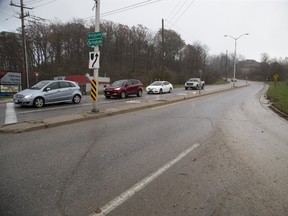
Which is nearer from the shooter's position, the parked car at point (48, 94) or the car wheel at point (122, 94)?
the parked car at point (48, 94)

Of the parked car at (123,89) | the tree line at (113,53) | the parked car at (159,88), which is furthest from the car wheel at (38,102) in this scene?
the tree line at (113,53)

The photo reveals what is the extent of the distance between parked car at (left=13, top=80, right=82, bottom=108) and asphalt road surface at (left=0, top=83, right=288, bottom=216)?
6886 mm

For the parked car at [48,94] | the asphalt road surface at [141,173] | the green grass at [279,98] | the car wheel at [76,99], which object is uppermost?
the parked car at [48,94]

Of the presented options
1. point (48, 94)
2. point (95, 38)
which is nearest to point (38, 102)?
point (48, 94)

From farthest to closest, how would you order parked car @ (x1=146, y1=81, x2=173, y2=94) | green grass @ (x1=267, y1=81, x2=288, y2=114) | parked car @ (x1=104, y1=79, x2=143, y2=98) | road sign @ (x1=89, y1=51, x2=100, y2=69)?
1. parked car @ (x1=146, y1=81, x2=173, y2=94)
2. parked car @ (x1=104, y1=79, x2=143, y2=98)
3. green grass @ (x1=267, y1=81, x2=288, y2=114)
4. road sign @ (x1=89, y1=51, x2=100, y2=69)

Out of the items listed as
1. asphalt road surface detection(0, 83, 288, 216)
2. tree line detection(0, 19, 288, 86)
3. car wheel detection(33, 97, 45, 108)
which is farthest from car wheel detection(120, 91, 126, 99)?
tree line detection(0, 19, 288, 86)

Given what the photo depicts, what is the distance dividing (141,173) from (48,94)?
1206 cm

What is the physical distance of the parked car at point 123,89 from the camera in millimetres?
21750

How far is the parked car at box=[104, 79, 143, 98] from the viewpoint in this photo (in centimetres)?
2175

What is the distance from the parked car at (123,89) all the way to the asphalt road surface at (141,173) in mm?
13410

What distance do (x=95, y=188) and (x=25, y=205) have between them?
1.05 metres

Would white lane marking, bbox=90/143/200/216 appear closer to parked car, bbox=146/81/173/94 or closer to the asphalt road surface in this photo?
the asphalt road surface

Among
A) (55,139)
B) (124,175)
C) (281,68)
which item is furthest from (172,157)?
(281,68)

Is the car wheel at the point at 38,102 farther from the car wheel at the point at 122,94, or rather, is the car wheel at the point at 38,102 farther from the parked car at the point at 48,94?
the car wheel at the point at 122,94
